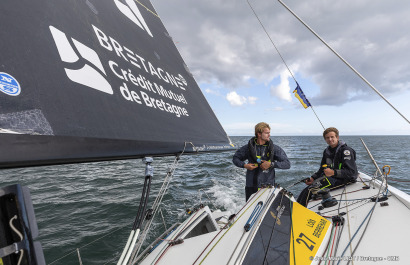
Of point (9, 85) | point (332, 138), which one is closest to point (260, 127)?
point (332, 138)

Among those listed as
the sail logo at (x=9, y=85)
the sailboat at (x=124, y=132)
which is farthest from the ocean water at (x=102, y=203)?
the sail logo at (x=9, y=85)

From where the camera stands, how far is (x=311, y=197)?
11.3ft

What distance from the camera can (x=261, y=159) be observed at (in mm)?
2852

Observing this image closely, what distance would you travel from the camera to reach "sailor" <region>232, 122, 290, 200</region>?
9.11 ft

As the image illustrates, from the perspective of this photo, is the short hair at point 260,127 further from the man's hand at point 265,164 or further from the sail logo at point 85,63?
the sail logo at point 85,63

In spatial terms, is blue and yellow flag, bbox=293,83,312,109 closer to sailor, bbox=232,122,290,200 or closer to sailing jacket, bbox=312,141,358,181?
sailing jacket, bbox=312,141,358,181

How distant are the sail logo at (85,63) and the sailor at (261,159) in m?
1.89

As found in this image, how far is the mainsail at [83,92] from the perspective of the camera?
966mm

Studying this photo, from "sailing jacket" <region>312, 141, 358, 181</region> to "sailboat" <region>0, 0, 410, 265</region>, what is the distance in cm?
44

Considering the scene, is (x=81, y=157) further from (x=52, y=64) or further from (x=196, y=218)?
(x=196, y=218)

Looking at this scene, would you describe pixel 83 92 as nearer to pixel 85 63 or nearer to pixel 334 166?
pixel 85 63

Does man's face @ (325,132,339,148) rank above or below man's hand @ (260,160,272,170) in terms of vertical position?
above

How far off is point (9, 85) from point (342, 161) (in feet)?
12.4

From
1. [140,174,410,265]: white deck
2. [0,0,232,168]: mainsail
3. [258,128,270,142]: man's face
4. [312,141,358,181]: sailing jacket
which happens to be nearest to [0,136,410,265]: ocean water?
[312,141,358,181]: sailing jacket
